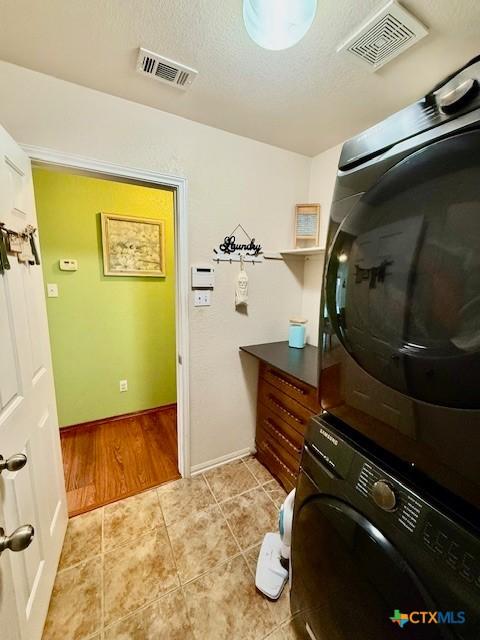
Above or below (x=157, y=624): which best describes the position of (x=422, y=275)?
above

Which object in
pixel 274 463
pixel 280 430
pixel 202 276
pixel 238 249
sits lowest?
pixel 274 463

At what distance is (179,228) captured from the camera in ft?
5.06

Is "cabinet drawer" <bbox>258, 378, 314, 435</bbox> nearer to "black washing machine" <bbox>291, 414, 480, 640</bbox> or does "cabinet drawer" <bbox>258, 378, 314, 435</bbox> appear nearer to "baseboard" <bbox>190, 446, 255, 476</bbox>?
"baseboard" <bbox>190, 446, 255, 476</bbox>

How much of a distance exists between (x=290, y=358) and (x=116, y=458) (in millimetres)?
1567

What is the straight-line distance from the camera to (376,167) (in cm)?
57

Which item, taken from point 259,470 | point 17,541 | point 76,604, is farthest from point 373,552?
point 259,470

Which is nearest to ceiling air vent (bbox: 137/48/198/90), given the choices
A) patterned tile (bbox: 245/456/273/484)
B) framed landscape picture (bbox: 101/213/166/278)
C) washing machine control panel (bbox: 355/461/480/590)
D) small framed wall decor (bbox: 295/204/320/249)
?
small framed wall decor (bbox: 295/204/320/249)

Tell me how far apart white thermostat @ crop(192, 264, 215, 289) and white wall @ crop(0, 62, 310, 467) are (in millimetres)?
51

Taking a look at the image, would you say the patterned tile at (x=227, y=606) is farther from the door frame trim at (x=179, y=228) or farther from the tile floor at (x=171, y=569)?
the door frame trim at (x=179, y=228)

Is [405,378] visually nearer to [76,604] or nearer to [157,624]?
[157,624]

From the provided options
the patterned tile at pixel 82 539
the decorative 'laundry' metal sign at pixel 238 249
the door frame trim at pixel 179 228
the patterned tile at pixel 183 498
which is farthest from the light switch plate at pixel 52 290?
the patterned tile at pixel 183 498

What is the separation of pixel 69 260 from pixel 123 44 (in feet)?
5.16

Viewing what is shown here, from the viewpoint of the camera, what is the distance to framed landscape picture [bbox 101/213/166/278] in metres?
2.24

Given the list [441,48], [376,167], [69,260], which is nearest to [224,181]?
[441,48]
